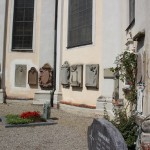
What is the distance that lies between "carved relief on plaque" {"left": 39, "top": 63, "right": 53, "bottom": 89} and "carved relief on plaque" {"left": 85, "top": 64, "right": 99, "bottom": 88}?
3631mm

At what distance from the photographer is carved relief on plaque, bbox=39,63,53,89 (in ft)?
54.7

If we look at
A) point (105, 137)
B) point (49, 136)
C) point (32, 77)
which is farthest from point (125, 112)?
point (32, 77)

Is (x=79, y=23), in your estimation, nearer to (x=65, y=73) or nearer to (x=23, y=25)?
(x=65, y=73)

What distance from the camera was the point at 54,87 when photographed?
1673cm

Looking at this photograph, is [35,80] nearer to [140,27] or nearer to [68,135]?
[68,135]

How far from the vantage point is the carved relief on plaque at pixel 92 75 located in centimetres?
1305

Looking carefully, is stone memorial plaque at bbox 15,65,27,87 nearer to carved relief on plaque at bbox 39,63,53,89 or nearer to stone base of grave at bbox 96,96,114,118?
carved relief on plaque at bbox 39,63,53,89

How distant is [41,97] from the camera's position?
16.6 meters

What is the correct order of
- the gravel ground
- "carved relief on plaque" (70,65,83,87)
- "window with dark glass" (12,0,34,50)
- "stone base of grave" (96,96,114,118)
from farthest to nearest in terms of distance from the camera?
"window with dark glass" (12,0,34,50) → "carved relief on plaque" (70,65,83,87) → "stone base of grave" (96,96,114,118) → the gravel ground

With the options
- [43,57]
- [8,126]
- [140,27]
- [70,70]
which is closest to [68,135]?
[8,126]

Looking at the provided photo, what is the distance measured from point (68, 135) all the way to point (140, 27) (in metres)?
3.91

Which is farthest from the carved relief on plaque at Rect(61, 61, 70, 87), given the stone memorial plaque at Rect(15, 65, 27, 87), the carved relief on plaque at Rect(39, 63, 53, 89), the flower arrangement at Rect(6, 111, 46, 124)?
the flower arrangement at Rect(6, 111, 46, 124)

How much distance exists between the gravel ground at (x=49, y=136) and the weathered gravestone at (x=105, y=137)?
318 cm

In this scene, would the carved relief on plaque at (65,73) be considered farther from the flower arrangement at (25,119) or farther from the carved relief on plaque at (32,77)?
the flower arrangement at (25,119)
